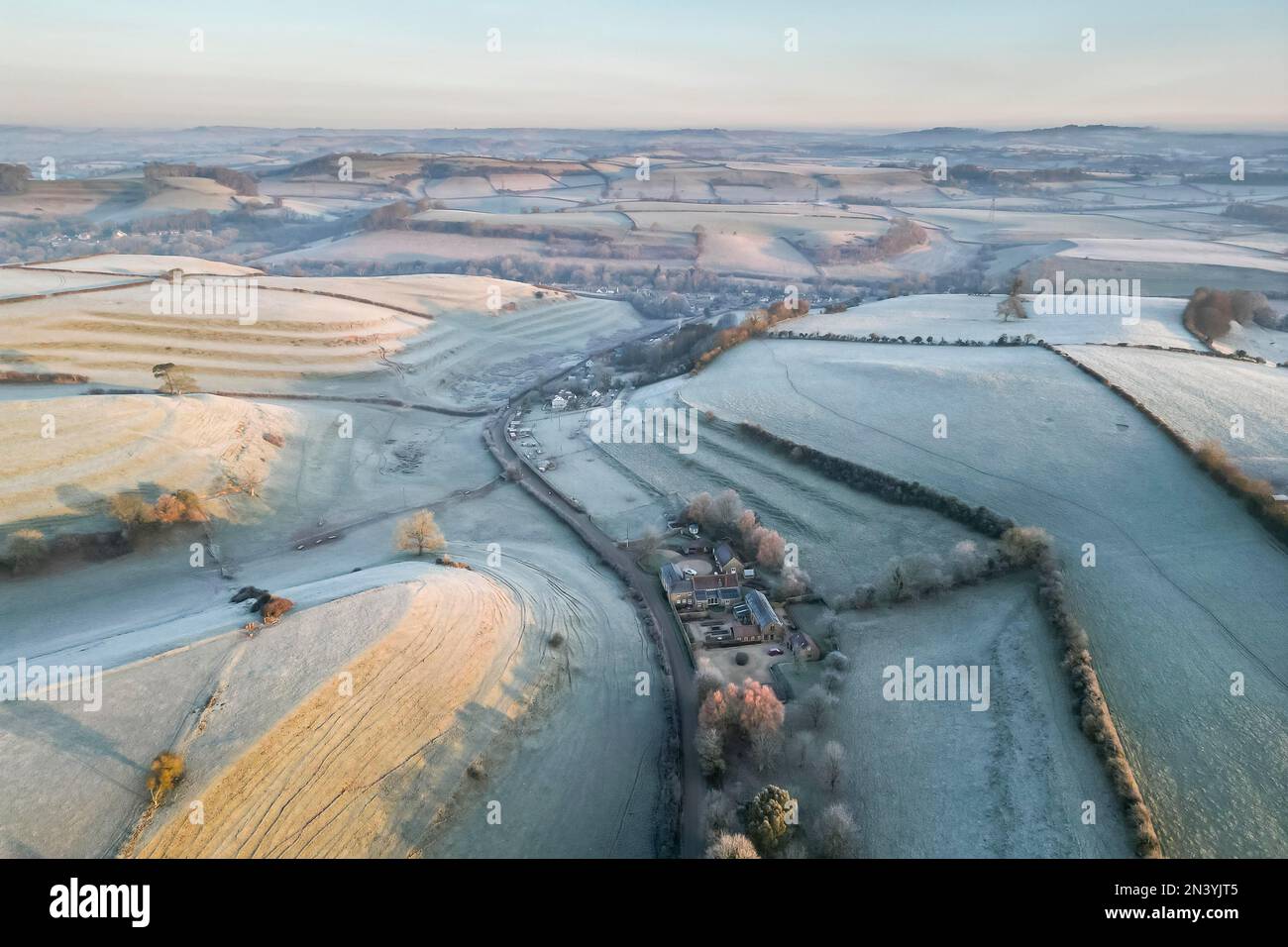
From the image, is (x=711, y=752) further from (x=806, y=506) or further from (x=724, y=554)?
(x=806, y=506)

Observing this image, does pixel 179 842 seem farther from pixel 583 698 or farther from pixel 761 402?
pixel 761 402

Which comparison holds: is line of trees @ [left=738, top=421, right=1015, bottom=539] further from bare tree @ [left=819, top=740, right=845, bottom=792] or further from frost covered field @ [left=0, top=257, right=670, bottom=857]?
bare tree @ [left=819, top=740, right=845, bottom=792]

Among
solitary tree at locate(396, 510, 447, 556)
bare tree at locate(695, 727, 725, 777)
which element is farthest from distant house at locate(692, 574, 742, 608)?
solitary tree at locate(396, 510, 447, 556)

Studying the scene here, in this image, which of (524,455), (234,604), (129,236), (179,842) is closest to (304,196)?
(129,236)

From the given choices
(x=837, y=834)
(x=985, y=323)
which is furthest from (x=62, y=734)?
(x=985, y=323)

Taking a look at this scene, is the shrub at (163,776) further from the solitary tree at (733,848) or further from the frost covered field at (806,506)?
the frost covered field at (806,506)

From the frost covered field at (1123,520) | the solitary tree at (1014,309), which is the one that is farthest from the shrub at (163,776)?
the solitary tree at (1014,309)
